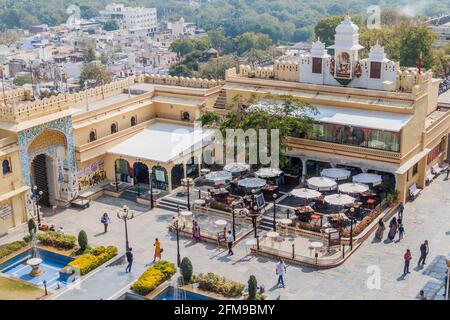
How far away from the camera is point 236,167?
114 feet

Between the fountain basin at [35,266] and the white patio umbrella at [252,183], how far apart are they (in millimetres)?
11118

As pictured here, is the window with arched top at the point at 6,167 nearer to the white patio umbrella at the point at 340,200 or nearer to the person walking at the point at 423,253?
the white patio umbrella at the point at 340,200

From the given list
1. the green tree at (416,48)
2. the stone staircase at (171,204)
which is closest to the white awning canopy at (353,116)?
the stone staircase at (171,204)

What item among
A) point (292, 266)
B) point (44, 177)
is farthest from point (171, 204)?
point (292, 266)

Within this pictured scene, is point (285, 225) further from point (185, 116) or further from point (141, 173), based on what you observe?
point (185, 116)

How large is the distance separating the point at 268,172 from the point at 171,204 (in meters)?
5.55

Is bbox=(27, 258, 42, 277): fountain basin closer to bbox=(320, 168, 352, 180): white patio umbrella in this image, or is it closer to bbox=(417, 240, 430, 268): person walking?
bbox=(320, 168, 352, 180): white patio umbrella

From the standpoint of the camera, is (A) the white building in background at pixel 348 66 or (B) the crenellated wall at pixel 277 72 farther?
(B) the crenellated wall at pixel 277 72

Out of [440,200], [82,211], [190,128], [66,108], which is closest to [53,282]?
[82,211]

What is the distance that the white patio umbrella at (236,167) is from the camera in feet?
113

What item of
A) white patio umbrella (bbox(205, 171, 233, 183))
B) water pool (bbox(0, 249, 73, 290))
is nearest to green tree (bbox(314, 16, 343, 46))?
white patio umbrella (bbox(205, 171, 233, 183))

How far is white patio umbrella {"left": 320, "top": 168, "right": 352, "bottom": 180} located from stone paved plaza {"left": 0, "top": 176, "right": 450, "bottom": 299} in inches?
143

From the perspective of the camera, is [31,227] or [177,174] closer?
[31,227]

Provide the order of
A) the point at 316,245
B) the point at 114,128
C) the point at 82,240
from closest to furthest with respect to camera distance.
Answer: the point at 316,245, the point at 82,240, the point at 114,128
